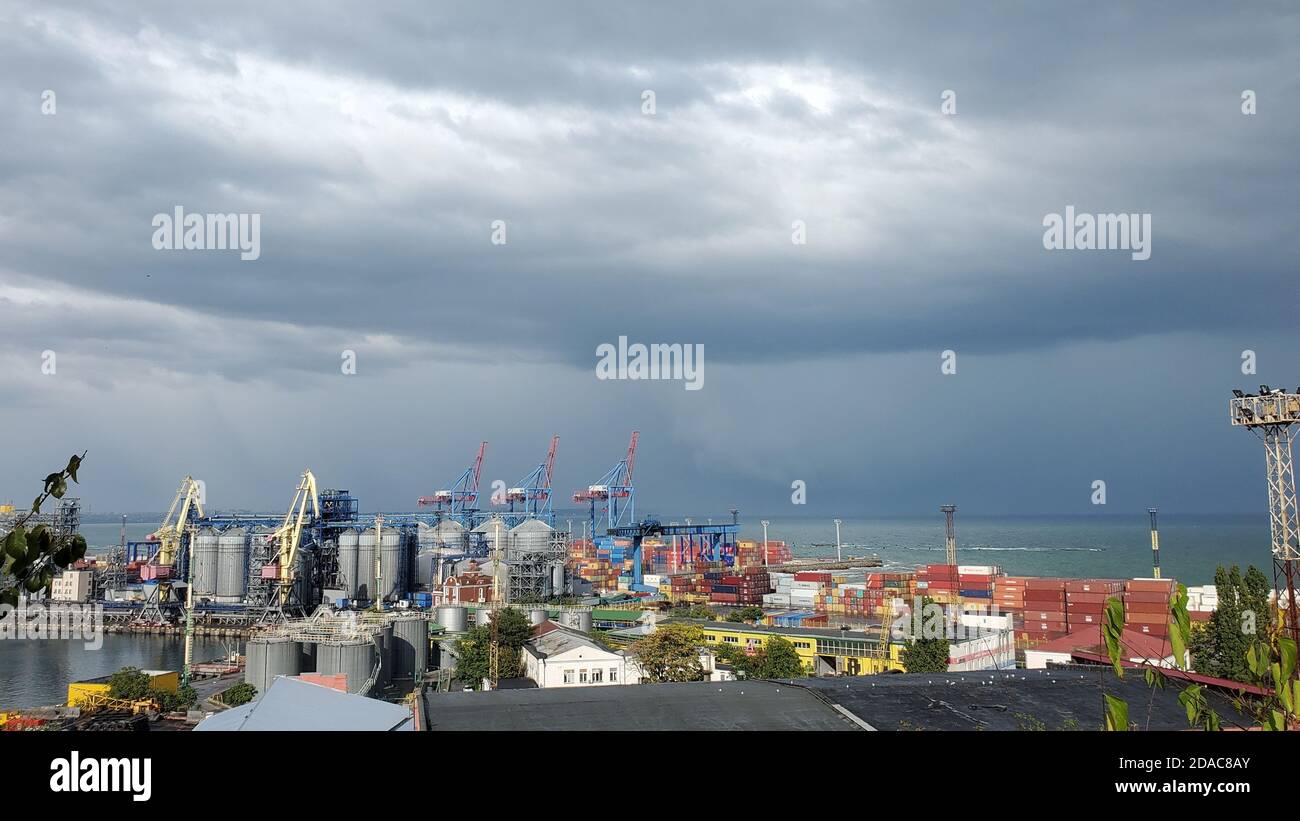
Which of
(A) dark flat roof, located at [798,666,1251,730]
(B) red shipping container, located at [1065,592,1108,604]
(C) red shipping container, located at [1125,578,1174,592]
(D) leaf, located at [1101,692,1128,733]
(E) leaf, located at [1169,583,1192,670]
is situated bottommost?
(B) red shipping container, located at [1065,592,1108,604]

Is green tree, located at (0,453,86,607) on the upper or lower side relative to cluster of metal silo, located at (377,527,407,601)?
upper

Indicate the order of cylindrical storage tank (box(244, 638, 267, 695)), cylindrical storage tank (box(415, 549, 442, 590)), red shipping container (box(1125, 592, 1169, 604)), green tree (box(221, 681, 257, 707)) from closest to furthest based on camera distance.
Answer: green tree (box(221, 681, 257, 707)), cylindrical storage tank (box(244, 638, 267, 695)), red shipping container (box(1125, 592, 1169, 604)), cylindrical storage tank (box(415, 549, 442, 590))

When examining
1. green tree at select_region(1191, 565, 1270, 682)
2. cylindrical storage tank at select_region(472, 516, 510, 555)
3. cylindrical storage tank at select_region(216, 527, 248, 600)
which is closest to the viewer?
green tree at select_region(1191, 565, 1270, 682)

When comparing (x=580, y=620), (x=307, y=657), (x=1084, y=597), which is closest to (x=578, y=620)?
(x=580, y=620)

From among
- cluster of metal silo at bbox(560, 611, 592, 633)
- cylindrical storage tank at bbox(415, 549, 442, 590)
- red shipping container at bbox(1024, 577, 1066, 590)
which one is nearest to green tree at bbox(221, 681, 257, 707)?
cluster of metal silo at bbox(560, 611, 592, 633)

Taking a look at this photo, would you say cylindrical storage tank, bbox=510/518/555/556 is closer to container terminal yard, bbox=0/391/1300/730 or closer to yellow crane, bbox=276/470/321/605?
container terminal yard, bbox=0/391/1300/730

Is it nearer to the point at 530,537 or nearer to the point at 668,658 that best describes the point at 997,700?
the point at 668,658
